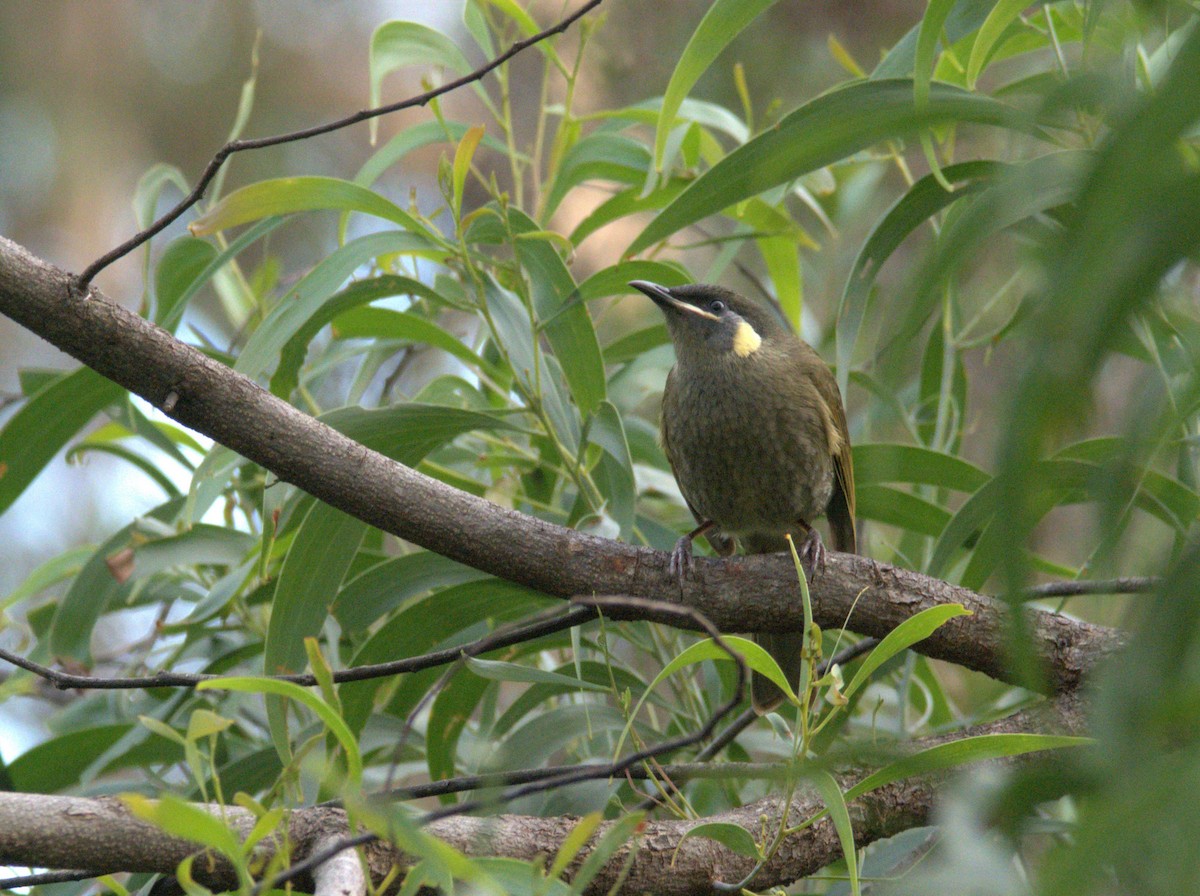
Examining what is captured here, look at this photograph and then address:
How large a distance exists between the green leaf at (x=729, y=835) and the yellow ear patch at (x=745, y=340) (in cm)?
184

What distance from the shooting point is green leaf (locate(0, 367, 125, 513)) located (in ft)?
9.78

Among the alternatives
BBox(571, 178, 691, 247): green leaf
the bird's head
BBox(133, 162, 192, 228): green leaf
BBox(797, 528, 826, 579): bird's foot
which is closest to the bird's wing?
BBox(797, 528, 826, 579): bird's foot

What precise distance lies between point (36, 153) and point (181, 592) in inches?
288

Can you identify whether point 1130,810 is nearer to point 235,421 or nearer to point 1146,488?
point 235,421

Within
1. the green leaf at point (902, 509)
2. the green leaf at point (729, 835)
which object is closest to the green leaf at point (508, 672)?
the green leaf at point (729, 835)

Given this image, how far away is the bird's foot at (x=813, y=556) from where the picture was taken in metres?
2.59

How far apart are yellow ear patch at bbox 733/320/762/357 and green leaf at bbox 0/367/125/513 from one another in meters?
1.86

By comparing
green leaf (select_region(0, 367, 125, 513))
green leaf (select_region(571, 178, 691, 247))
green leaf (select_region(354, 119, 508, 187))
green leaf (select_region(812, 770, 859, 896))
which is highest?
green leaf (select_region(354, 119, 508, 187))

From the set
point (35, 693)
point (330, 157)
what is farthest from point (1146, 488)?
point (330, 157)

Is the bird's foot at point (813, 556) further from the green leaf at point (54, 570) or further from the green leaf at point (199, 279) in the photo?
the green leaf at point (54, 570)

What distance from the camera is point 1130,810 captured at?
0.78m

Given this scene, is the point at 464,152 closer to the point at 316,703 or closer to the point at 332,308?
the point at 332,308

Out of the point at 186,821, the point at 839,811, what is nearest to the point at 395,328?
the point at 839,811

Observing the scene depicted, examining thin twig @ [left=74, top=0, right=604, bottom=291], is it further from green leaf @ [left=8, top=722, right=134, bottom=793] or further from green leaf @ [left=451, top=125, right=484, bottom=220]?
green leaf @ [left=8, top=722, right=134, bottom=793]
